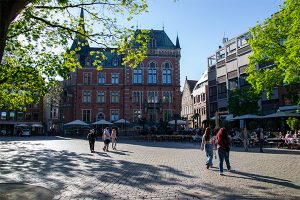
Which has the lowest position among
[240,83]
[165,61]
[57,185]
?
[57,185]

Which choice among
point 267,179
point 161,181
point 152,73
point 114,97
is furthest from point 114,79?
point 267,179

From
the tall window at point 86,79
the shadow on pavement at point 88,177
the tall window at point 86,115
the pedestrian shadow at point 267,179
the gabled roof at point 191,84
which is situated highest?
the gabled roof at point 191,84

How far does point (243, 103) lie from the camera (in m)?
39.4

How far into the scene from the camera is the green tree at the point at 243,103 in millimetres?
38719

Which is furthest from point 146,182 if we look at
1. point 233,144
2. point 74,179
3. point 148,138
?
point 148,138

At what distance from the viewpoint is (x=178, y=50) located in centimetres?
6256

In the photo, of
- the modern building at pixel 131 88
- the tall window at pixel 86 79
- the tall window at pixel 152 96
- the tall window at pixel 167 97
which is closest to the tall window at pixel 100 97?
the modern building at pixel 131 88

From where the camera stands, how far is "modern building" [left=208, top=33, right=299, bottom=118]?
152 ft

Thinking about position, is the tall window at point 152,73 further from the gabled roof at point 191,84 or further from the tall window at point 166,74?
the gabled roof at point 191,84

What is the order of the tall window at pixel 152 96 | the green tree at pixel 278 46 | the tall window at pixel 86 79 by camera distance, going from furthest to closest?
the tall window at pixel 86 79
the tall window at pixel 152 96
the green tree at pixel 278 46

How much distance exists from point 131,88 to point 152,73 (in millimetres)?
5042

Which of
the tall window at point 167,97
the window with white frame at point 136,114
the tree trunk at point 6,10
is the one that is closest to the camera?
the tree trunk at point 6,10

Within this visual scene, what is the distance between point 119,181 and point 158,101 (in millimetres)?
51501

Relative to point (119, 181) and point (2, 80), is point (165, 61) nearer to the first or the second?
point (2, 80)
